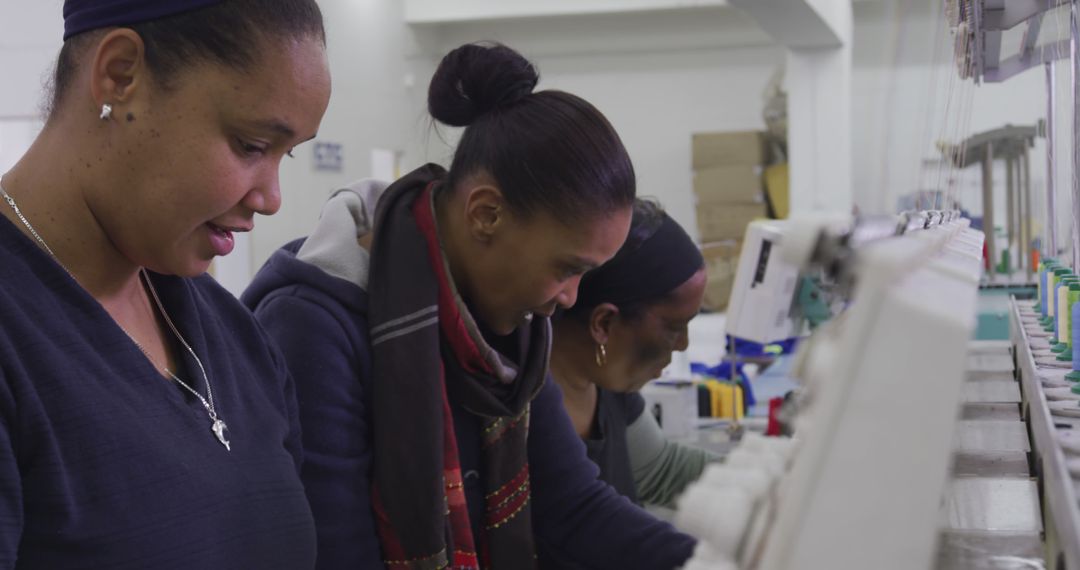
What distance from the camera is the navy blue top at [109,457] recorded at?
811 mm

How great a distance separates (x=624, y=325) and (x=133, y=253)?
112cm

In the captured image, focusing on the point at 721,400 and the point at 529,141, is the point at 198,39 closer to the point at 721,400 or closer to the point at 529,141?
the point at 529,141

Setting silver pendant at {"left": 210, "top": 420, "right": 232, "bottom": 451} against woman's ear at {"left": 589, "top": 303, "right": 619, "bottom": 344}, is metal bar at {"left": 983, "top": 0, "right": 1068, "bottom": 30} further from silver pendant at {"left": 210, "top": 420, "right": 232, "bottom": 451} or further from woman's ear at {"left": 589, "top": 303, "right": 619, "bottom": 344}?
silver pendant at {"left": 210, "top": 420, "right": 232, "bottom": 451}

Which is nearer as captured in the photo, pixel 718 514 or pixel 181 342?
pixel 718 514

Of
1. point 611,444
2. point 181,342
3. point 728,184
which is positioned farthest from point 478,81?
point 728,184

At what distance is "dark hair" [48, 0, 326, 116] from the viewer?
890 millimetres

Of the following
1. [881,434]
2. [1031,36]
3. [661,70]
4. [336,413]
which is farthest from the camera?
[661,70]

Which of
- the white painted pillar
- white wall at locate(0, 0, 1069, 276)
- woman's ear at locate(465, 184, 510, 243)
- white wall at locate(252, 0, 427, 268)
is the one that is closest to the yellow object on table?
woman's ear at locate(465, 184, 510, 243)

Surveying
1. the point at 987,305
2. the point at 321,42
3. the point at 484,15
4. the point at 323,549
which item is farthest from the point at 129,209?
the point at 484,15

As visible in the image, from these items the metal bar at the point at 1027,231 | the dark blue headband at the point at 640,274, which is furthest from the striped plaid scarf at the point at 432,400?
the metal bar at the point at 1027,231

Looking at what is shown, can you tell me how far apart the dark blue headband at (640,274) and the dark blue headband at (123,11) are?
3.61 feet

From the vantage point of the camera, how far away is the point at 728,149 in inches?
364

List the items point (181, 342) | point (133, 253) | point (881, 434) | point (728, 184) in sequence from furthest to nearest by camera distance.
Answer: point (728, 184) < point (181, 342) < point (133, 253) < point (881, 434)

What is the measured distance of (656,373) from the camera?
6.57 ft
